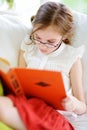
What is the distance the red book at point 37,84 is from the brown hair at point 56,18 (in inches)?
10.6

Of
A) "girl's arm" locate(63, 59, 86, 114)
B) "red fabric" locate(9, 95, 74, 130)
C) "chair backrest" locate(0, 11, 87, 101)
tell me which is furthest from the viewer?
"chair backrest" locate(0, 11, 87, 101)

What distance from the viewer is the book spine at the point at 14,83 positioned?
3.33 feet

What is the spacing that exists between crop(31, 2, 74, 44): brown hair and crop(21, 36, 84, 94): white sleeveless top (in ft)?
0.23

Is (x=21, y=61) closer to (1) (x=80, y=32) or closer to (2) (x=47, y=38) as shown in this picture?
(2) (x=47, y=38)

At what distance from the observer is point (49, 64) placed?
1302 millimetres

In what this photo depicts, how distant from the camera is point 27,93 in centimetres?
114

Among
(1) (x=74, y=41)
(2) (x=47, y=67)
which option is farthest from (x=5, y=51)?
(1) (x=74, y=41)

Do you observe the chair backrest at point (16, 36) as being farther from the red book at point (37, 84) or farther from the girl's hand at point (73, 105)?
the red book at point (37, 84)

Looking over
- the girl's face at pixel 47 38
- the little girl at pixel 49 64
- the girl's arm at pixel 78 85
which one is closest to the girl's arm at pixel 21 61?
the little girl at pixel 49 64

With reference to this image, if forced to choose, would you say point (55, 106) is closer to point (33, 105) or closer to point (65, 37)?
point (33, 105)

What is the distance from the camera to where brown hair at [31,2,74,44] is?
1.23 m

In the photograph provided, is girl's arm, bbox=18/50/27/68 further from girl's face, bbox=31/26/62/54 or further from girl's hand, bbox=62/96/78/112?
girl's hand, bbox=62/96/78/112

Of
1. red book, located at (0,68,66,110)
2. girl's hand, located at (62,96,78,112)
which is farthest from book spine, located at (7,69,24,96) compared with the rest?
girl's hand, located at (62,96,78,112)

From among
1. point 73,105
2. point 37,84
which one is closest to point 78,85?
point 73,105
